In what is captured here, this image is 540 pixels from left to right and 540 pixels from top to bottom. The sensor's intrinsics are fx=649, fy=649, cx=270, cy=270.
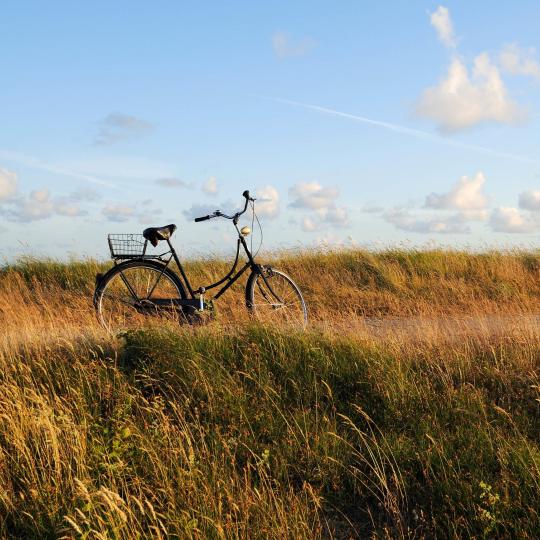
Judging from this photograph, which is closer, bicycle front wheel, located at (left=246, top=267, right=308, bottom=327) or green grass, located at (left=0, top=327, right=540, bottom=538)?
green grass, located at (left=0, top=327, right=540, bottom=538)

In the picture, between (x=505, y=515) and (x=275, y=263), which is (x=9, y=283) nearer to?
(x=275, y=263)

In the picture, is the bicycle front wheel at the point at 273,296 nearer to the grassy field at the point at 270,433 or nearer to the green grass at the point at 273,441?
the grassy field at the point at 270,433

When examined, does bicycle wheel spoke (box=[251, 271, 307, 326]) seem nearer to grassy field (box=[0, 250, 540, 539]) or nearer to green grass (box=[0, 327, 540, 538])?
grassy field (box=[0, 250, 540, 539])

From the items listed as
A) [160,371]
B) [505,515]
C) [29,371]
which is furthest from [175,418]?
[505,515]

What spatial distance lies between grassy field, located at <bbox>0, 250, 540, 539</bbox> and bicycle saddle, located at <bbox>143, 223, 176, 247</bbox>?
5.00 ft

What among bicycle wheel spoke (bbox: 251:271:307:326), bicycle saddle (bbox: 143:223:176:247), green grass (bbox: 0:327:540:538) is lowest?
green grass (bbox: 0:327:540:538)

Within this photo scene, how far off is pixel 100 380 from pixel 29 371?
1013 mm

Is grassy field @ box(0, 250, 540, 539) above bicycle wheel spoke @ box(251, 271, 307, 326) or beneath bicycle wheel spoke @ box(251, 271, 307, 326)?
beneath

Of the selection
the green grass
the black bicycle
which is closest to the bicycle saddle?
the black bicycle

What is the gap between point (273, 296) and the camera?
28.2 feet

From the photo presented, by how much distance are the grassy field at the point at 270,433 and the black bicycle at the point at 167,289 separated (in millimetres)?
974

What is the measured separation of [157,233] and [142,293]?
0.88 m

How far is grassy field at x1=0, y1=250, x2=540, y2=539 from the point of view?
3877 mm

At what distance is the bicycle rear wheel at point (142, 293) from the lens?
27.2 ft
